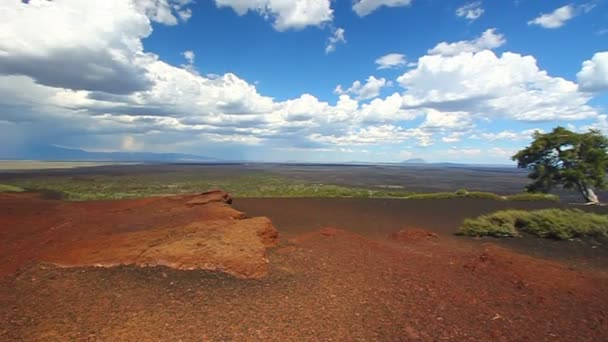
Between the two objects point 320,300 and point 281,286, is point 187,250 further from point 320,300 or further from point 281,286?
point 320,300

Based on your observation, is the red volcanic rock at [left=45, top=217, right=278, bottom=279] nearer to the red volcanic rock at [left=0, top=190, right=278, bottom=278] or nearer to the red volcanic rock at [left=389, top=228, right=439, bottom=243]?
the red volcanic rock at [left=0, top=190, right=278, bottom=278]

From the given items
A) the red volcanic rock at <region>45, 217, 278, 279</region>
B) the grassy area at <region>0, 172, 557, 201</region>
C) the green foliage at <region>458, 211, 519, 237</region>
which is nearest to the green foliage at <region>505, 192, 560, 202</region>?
the grassy area at <region>0, 172, 557, 201</region>

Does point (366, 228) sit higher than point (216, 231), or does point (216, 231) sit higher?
point (216, 231)

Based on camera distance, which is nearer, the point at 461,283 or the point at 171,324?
the point at 171,324

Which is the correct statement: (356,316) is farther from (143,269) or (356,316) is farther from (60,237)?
Result: (60,237)

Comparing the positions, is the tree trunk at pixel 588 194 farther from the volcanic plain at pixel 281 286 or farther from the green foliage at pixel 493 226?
the volcanic plain at pixel 281 286

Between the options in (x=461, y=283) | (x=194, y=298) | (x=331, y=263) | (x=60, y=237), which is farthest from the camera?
(x=60, y=237)

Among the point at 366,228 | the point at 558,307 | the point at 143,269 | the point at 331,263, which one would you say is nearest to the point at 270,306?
the point at 331,263
